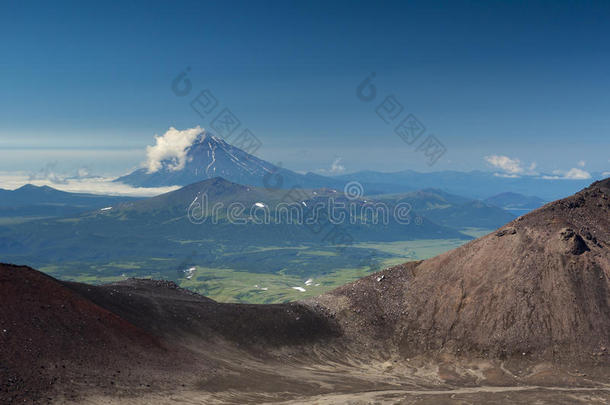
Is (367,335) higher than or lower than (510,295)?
lower

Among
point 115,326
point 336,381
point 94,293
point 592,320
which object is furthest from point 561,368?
point 94,293

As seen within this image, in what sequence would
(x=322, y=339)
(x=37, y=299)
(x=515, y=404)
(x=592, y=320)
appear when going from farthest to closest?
1. (x=322, y=339)
2. (x=592, y=320)
3. (x=37, y=299)
4. (x=515, y=404)

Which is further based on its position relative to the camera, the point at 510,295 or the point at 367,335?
the point at 367,335

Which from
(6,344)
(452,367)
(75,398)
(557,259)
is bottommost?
(452,367)

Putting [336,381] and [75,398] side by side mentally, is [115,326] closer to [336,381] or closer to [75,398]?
[75,398]

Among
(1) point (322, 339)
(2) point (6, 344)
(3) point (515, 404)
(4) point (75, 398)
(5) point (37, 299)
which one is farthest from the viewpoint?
(1) point (322, 339)

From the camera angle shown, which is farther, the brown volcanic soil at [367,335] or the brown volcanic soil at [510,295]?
the brown volcanic soil at [510,295]

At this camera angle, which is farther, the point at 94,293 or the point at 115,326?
the point at 94,293

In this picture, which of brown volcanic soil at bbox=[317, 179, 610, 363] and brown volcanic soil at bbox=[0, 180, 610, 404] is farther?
brown volcanic soil at bbox=[317, 179, 610, 363]
